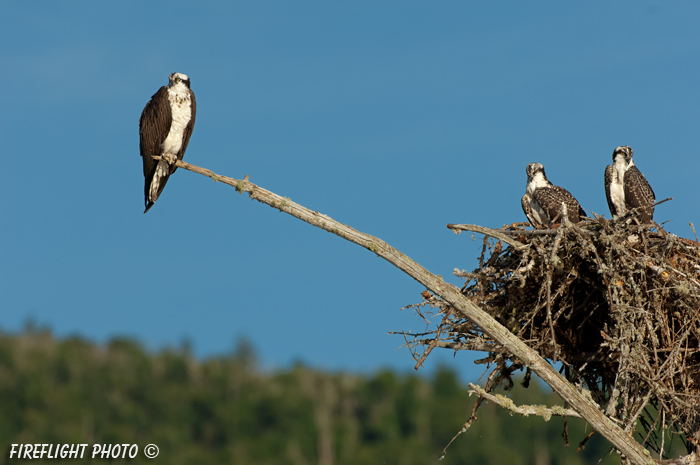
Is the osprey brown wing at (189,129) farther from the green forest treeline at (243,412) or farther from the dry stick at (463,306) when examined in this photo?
the green forest treeline at (243,412)

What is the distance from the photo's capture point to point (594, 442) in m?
65.4

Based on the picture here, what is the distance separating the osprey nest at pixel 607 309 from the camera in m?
8.23

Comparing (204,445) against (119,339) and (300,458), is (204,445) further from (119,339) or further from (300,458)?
(119,339)

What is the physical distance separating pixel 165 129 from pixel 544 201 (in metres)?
4.93

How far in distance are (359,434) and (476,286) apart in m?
66.0

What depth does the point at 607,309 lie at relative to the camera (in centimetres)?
916

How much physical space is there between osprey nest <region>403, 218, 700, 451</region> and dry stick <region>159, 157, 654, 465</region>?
353 millimetres

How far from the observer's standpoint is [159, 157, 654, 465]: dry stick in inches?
293

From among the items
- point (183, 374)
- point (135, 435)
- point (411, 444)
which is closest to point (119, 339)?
point (183, 374)

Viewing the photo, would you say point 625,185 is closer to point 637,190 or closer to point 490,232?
point 637,190

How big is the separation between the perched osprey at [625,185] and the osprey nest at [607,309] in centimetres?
132
